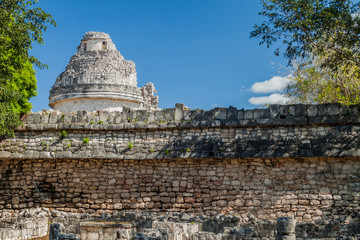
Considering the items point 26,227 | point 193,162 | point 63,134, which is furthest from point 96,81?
point 26,227

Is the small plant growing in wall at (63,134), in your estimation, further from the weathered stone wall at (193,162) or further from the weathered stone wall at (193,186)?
the weathered stone wall at (193,186)

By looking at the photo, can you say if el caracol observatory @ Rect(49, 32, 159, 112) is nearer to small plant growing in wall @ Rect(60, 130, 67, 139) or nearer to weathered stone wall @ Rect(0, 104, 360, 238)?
weathered stone wall @ Rect(0, 104, 360, 238)

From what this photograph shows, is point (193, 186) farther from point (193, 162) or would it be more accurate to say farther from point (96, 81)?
point (96, 81)

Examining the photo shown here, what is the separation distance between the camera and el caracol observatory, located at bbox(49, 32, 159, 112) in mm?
20609

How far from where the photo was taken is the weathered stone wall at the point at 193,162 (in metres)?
11.8

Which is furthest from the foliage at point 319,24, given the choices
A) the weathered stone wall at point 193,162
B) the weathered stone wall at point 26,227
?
the weathered stone wall at point 26,227

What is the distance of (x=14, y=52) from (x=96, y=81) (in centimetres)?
790

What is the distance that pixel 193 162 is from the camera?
12.9 metres

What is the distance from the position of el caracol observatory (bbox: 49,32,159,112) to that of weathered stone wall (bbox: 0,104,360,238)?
6.47m

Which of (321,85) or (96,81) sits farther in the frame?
(96,81)

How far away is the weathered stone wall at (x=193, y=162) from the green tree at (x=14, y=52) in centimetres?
91

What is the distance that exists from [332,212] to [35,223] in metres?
8.54

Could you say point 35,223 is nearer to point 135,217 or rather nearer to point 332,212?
point 135,217

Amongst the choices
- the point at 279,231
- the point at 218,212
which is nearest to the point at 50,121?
the point at 218,212
